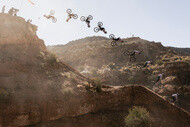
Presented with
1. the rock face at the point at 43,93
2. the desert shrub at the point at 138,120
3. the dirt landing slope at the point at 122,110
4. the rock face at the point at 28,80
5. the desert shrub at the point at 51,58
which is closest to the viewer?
the rock face at the point at 28,80

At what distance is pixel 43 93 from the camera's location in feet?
53.1

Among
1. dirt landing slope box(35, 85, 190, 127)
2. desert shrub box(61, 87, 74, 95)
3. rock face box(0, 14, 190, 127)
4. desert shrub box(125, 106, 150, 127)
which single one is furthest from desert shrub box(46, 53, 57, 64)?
desert shrub box(125, 106, 150, 127)

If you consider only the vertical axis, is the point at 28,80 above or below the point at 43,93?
above

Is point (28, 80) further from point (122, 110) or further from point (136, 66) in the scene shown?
point (136, 66)

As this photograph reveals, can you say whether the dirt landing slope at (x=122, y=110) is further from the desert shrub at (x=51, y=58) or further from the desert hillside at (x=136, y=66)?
the desert shrub at (x=51, y=58)

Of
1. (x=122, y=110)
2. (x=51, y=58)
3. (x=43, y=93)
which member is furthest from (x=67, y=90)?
(x=122, y=110)

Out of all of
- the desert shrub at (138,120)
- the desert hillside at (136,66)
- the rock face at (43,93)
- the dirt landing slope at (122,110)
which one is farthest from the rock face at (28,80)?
the desert shrub at (138,120)

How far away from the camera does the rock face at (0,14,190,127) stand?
565 inches

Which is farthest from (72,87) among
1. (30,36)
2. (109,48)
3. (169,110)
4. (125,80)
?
(109,48)

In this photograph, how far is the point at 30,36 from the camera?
71.2 ft

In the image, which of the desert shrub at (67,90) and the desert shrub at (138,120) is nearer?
the desert shrub at (138,120)

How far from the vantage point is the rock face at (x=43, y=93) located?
1434 centimetres

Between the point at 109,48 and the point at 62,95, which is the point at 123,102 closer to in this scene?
the point at 62,95

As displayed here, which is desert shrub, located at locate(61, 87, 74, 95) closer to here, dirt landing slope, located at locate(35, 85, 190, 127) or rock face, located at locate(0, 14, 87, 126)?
rock face, located at locate(0, 14, 87, 126)
